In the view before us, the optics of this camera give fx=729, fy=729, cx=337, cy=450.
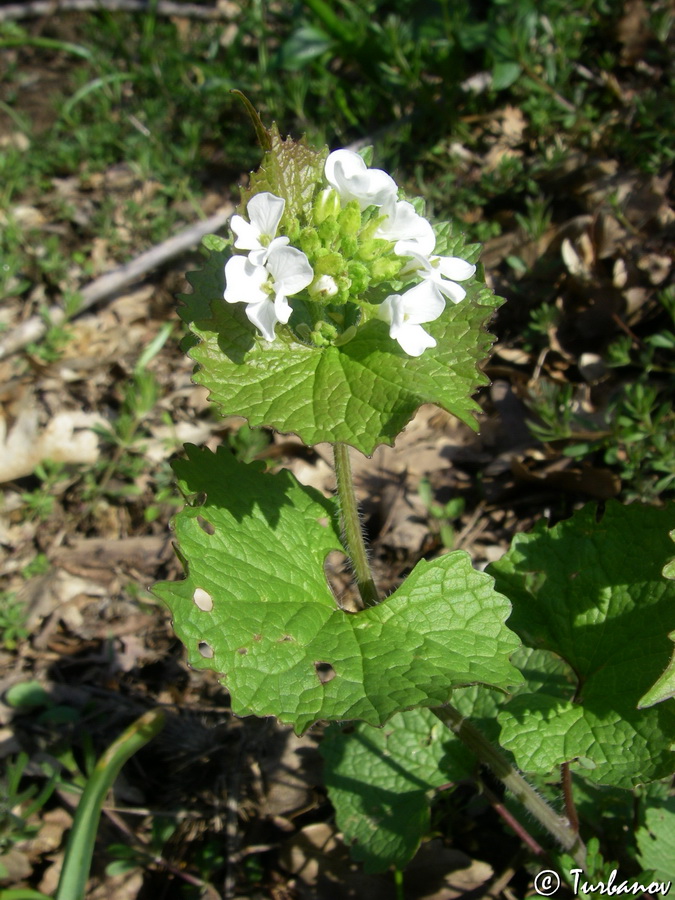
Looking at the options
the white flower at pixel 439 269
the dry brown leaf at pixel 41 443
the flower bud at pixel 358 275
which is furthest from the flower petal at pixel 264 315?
the dry brown leaf at pixel 41 443

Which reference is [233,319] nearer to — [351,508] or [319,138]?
[351,508]

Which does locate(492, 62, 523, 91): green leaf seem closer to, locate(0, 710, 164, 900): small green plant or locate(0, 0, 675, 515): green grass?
locate(0, 0, 675, 515): green grass

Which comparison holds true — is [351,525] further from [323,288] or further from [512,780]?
[512,780]

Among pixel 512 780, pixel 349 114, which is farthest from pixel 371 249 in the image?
pixel 349 114

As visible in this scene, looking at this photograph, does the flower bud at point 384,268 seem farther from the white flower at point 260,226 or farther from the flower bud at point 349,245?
the white flower at point 260,226

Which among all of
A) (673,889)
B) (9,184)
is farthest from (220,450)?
(9,184)
